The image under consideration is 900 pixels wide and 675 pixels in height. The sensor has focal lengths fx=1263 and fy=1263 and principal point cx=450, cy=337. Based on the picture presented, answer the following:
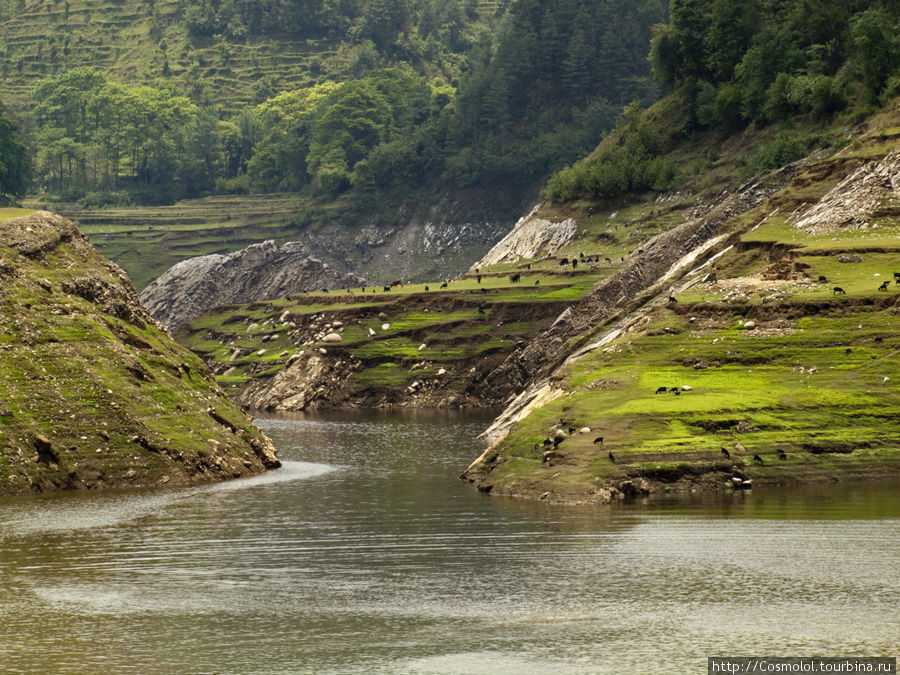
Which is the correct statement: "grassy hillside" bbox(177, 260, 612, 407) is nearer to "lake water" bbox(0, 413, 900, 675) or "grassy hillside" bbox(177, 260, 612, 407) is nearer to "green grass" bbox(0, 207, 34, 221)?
"green grass" bbox(0, 207, 34, 221)

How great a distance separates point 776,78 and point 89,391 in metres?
124

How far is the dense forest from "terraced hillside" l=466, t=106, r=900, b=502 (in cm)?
3735

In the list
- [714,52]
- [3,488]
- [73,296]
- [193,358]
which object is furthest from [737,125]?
[3,488]

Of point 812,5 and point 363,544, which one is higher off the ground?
point 812,5

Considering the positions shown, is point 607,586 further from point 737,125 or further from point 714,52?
point 714,52

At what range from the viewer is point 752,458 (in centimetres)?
7450

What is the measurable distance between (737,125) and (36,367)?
5121 inches

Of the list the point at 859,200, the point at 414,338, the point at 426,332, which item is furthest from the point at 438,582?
the point at 414,338

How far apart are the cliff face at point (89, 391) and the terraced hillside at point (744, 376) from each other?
813 inches

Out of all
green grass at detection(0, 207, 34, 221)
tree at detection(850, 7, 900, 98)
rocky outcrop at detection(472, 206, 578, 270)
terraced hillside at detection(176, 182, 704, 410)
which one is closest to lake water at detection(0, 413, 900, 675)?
green grass at detection(0, 207, 34, 221)

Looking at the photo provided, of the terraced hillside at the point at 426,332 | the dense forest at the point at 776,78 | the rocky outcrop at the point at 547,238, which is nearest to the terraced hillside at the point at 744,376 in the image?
the dense forest at the point at 776,78

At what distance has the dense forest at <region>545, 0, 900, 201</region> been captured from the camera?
153m

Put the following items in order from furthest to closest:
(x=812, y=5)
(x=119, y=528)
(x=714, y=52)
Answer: (x=714, y=52) → (x=812, y=5) → (x=119, y=528)

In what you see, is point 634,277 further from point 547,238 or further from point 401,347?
point 547,238
